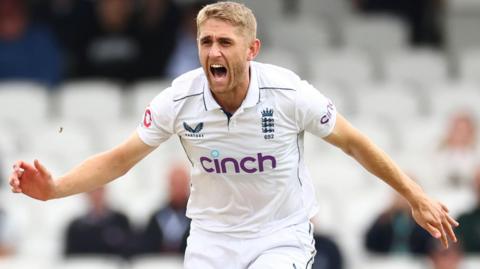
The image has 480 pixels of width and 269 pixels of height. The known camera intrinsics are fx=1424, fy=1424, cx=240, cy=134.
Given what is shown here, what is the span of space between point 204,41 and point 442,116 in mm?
6340

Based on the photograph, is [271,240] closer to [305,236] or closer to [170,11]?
[305,236]

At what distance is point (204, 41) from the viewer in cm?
623

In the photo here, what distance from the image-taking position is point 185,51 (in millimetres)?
12703

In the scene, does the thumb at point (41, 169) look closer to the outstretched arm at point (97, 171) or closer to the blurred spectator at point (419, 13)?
the outstretched arm at point (97, 171)

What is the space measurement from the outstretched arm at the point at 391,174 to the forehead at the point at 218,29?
0.68 metres

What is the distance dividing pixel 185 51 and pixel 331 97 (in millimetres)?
1425

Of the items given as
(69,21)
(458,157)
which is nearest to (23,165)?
(458,157)

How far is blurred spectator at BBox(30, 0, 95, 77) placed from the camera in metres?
13.1

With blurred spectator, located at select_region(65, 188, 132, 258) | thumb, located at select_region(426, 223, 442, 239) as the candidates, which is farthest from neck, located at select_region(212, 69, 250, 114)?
blurred spectator, located at select_region(65, 188, 132, 258)

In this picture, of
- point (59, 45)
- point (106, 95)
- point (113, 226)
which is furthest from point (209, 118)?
point (59, 45)

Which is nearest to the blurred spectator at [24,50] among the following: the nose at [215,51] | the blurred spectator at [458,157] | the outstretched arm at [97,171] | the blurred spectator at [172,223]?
the blurred spectator at [172,223]

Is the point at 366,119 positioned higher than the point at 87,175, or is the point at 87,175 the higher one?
the point at 87,175

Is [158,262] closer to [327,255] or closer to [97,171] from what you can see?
[327,255]

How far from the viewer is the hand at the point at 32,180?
6.35 m
